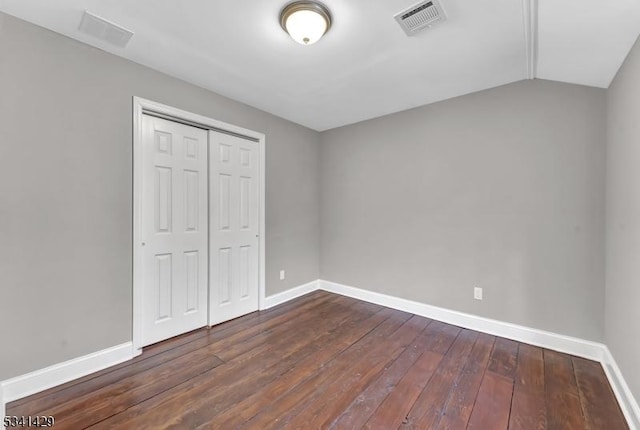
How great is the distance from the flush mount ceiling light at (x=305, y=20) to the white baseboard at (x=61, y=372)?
9.00ft

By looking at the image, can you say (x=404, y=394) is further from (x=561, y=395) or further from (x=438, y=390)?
(x=561, y=395)

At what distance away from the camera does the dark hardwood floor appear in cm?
158

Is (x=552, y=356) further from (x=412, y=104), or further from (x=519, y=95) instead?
(x=412, y=104)

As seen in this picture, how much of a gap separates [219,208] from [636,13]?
336 centimetres

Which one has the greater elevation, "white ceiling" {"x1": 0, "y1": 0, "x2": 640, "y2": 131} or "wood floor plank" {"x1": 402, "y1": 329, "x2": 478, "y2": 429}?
"white ceiling" {"x1": 0, "y1": 0, "x2": 640, "y2": 131}

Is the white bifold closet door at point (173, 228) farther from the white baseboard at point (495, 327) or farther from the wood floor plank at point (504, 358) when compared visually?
the wood floor plank at point (504, 358)

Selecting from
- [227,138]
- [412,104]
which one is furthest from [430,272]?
[227,138]

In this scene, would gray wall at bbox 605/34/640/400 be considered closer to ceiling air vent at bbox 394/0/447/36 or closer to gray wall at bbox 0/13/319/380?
ceiling air vent at bbox 394/0/447/36

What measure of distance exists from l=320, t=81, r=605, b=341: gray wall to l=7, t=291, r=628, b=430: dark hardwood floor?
50 cm

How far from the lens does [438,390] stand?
1.85m

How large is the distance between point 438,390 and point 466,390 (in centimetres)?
20

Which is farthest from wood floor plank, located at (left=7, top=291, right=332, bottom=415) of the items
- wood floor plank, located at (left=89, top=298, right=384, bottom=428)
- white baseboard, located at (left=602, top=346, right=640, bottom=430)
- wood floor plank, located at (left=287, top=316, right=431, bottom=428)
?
white baseboard, located at (left=602, top=346, right=640, bottom=430)

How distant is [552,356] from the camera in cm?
226

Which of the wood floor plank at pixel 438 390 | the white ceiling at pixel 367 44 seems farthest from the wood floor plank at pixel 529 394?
the white ceiling at pixel 367 44
